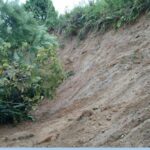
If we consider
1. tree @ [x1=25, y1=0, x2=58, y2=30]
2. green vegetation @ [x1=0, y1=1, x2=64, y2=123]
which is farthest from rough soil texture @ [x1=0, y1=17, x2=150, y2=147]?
tree @ [x1=25, y1=0, x2=58, y2=30]

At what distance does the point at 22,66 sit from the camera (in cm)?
1229

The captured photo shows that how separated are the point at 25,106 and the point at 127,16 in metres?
4.72

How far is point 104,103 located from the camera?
422 inches

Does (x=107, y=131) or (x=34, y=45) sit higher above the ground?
(x=34, y=45)

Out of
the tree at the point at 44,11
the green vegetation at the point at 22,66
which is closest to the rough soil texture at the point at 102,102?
the green vegetation at the point at 22,66

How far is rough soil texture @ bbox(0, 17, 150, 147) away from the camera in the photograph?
848cm

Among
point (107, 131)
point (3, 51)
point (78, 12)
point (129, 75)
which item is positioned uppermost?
point (78, 12)

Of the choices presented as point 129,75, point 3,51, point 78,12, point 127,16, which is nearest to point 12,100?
point 3,51

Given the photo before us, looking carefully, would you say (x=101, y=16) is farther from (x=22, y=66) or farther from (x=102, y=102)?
(x=102, y=102)

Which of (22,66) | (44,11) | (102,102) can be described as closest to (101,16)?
(22,66)

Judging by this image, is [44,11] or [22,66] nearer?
[22,66]

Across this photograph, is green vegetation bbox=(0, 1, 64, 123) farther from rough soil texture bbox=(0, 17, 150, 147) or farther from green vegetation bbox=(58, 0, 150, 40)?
green vegetation bbox=(58, 0, 150, 40)

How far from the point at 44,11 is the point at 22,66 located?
13.4 metres

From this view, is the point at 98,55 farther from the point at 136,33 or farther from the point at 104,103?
the point at 104,103
